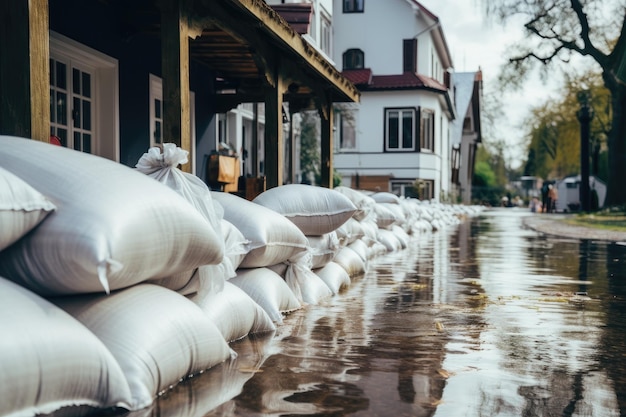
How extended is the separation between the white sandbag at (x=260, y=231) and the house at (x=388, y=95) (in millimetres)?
24941

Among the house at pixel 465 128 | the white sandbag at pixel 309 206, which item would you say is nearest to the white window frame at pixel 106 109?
the white sandbag at pixel 309 206

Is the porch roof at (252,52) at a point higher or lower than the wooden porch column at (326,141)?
higher

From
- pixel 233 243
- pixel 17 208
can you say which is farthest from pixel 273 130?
pixel 17 208

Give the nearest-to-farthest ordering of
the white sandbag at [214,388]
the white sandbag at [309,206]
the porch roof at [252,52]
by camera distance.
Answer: the white sandbag at [214,388], the white sandbag at [309,206], the porch roof at [252,52]

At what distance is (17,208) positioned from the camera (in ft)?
8.32

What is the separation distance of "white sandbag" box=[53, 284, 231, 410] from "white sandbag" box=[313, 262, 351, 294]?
10.1 ft

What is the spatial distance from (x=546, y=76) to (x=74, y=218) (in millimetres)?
29828

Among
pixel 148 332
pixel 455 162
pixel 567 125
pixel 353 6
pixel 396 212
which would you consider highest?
pixel 353 6

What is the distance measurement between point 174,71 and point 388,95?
2537 centimetres

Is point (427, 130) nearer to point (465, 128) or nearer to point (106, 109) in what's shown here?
point (465, 128)

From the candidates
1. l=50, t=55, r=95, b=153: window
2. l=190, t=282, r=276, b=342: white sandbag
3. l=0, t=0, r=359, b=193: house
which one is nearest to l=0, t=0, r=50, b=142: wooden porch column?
l=0, t=0, r=359, b=193: house

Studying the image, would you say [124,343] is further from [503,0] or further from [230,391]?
[503,0]

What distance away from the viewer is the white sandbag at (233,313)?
3.73 metres

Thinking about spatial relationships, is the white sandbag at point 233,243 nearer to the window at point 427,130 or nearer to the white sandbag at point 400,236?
the white sandbag at point 400,236
